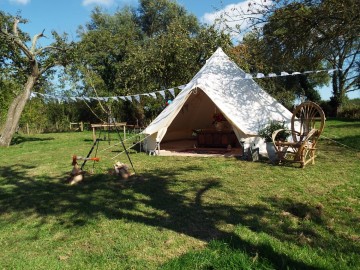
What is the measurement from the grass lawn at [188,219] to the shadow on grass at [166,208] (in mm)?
11

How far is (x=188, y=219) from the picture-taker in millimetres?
3666

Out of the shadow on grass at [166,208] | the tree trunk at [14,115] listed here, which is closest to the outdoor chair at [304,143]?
the shadow on grass at [166,208]

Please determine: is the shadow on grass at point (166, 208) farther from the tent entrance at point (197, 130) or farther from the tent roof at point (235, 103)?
the tent entrance at point (197, 130)

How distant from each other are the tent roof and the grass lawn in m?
1.76

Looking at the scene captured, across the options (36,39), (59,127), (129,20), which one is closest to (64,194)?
(36,39)

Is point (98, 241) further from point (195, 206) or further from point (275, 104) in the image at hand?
point (275, 104)

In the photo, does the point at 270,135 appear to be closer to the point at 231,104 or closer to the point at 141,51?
the point at 231,104

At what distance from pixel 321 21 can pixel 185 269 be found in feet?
15.0

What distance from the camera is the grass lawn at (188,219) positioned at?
2.76 meters

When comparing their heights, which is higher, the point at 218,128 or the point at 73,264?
the point at 218,128

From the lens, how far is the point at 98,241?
3.20 meters

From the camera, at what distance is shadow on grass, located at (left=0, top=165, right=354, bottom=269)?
3.13m

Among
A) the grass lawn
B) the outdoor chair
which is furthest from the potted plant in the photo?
the grass lawn

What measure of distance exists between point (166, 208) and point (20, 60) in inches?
526
